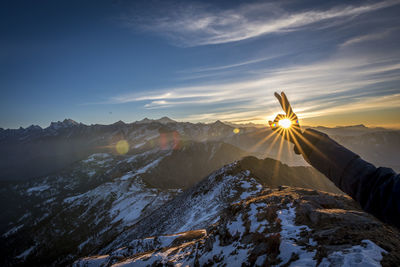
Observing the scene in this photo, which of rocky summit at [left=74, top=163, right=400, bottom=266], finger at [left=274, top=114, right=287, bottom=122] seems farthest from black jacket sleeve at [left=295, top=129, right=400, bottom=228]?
rocky summit at [left=74, top=163, right=400, bottom=266]

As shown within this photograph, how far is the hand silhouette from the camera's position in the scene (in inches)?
146

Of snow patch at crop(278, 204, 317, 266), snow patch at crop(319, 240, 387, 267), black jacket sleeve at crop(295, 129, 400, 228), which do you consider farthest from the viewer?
snow patch at crop(278, 204, 317, 266)

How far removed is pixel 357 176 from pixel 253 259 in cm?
817

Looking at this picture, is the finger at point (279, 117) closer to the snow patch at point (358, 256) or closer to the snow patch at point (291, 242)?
the snow patch at point (358, 256)

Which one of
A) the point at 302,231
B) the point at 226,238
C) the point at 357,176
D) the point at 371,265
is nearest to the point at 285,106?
the point at 357,176

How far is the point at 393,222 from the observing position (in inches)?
101

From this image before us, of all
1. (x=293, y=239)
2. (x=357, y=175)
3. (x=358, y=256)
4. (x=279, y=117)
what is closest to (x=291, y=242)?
(x=293, y=239)

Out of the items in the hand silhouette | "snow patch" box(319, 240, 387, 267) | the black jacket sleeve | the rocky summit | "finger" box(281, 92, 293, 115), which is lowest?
the rocky summit

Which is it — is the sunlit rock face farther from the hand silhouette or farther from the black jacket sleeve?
the hand silhouette

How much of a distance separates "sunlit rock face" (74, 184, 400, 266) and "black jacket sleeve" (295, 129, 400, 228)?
4.55 metres

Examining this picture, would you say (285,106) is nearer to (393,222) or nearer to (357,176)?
(357,176)

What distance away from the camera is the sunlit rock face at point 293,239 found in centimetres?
643

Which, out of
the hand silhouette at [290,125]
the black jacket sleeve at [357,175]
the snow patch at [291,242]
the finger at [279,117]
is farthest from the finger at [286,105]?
the snow patch at [291,242]

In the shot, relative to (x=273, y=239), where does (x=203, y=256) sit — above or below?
below
